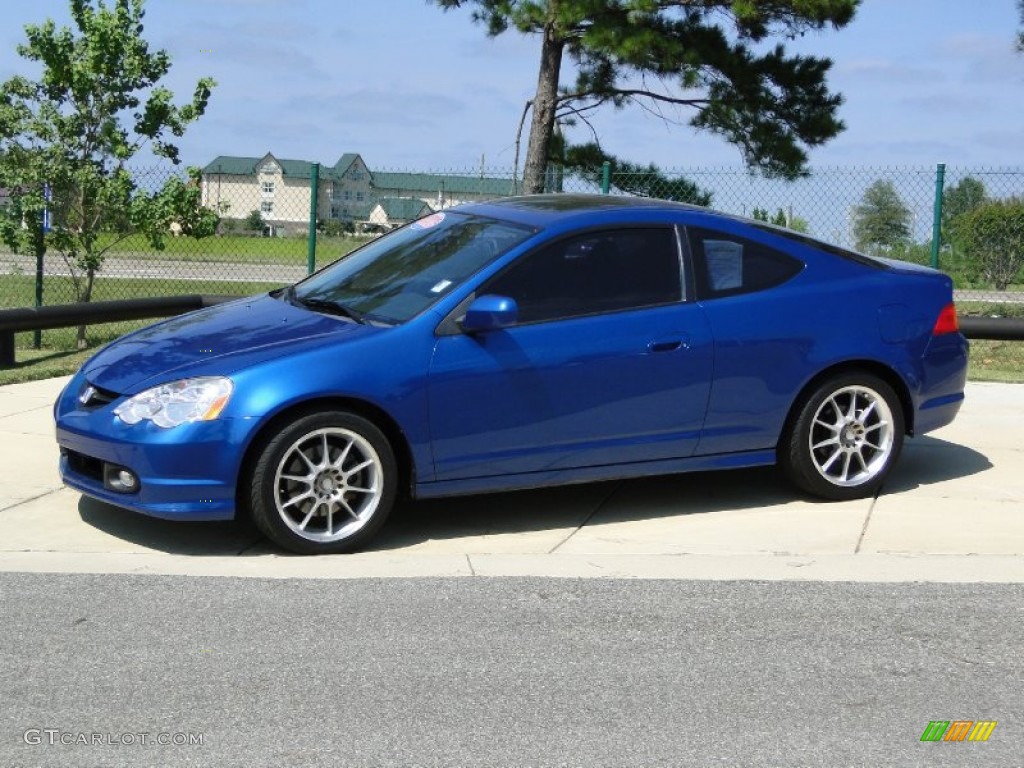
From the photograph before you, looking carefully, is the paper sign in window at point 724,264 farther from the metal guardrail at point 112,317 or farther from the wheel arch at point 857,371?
the metal guardrail at point 112,317

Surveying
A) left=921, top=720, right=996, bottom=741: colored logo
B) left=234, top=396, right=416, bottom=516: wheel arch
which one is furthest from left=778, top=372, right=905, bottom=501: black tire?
left=921, top=720, right=996, bottom=741: colored logo

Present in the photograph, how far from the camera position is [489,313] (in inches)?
251

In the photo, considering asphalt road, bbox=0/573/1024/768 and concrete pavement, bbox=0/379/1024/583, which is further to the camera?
concrete pavement, bbox=0/379/1024/583

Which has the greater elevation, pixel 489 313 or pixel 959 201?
pixel 959 201

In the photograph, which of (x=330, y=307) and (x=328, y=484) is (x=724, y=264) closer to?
(x=330, y=307)

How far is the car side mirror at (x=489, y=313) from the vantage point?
636cm

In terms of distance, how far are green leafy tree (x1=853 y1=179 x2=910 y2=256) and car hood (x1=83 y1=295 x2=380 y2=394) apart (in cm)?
806

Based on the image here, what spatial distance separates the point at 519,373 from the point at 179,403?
4.99 feet

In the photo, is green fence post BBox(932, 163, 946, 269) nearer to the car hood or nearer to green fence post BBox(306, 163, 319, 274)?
green fence post BBox(306, 163, 319, 274)

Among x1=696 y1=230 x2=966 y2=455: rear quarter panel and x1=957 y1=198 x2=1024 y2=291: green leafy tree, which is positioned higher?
x1=957 y1=198 x2=1024 y2=291: green leafy tree

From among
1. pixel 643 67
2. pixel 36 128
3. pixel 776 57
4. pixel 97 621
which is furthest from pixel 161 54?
pixel 97 621

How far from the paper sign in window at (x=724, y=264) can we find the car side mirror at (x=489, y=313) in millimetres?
1194

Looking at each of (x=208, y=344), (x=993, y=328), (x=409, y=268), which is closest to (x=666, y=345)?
(x=409, y=268)

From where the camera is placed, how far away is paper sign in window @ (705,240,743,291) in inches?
279
